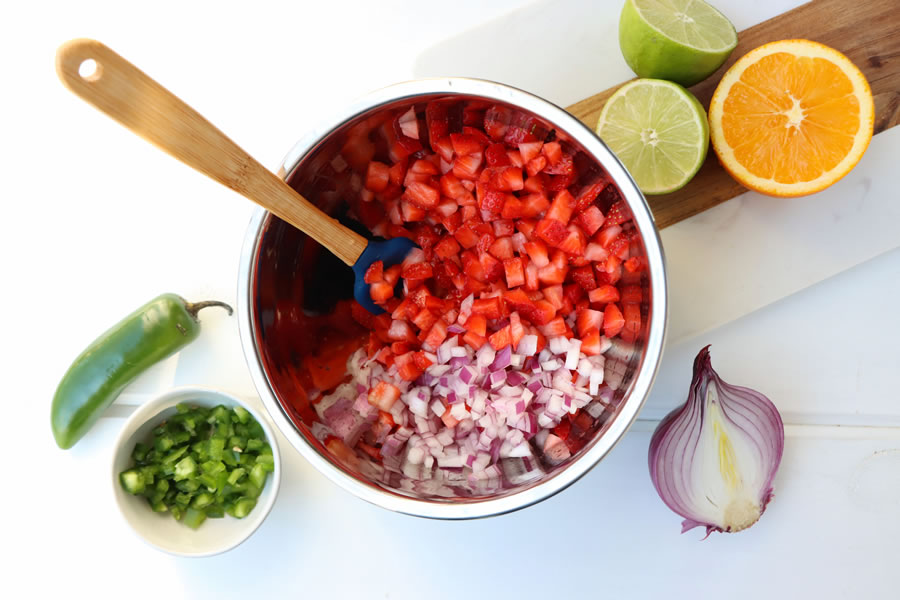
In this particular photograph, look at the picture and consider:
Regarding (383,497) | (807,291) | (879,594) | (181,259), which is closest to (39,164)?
(181,259)

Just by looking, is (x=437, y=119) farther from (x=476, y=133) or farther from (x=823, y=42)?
(x=823, y=42)

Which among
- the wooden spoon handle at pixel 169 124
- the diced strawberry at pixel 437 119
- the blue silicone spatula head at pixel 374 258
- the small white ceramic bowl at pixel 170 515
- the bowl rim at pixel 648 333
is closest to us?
the wooden spoon handle at pixel 169 124

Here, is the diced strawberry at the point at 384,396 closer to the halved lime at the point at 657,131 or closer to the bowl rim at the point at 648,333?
the bowl rim at the point at 648,333

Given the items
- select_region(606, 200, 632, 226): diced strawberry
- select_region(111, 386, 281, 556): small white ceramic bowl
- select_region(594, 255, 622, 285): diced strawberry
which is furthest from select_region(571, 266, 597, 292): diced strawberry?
select_region(111, 386, 281, 556): small white ceramic bowl

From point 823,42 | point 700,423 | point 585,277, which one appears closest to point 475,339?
point 585,277

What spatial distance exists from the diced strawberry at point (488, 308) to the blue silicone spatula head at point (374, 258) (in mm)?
197

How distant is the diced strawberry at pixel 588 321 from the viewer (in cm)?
131

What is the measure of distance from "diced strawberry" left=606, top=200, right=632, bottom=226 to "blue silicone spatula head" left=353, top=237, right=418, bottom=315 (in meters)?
0.41

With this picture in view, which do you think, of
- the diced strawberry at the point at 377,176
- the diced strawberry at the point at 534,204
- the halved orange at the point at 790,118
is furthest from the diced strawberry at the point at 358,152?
the halved orange at the point at 790,118

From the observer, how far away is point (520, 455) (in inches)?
52.5

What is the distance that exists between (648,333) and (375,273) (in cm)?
54

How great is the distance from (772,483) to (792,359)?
0.29 m

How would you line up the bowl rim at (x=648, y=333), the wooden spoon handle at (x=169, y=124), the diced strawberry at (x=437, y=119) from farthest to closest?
the diced strawberry at (x=437, y=119) → the bowl rim at (x=648, y=333) → the wooden spoon handle at (x=169, y=124)

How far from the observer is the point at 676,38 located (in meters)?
1.35
